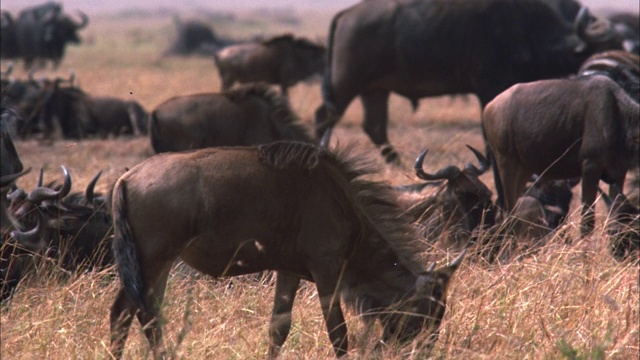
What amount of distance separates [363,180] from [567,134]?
8.01 feet

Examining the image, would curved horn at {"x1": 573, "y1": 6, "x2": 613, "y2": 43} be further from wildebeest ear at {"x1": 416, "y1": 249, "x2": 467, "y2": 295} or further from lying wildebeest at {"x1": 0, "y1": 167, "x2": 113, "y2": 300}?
wildebeest ear at {"x1": 416, "y1": 249, "x2": 467, "y2": 295}

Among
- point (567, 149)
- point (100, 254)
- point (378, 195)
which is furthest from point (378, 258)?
point (567, 149)

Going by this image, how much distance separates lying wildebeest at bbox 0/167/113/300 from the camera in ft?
16.6

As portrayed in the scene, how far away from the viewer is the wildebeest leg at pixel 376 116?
1032 cm

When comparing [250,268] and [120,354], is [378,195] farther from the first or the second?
[120,354]

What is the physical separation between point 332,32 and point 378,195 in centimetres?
665

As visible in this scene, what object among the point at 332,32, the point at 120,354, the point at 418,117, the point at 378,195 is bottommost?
the point at 418,117

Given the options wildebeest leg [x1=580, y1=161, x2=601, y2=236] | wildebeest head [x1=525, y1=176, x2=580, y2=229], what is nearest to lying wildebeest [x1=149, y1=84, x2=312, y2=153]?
wildebeest head [x1=525, y1=176, x2=580, y2=229]

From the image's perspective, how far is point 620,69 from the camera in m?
6.56

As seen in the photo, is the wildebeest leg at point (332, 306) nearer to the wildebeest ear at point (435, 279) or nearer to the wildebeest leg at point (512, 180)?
the wildebeest ear at point (435, 279)

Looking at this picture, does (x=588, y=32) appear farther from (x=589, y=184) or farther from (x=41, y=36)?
(x=41, y=36)

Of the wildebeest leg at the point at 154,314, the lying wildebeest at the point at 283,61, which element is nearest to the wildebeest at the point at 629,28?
the lying wildebeest at the point at 283,61

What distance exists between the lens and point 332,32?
10492 mm

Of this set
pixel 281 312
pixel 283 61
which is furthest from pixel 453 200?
pixel 283 61
